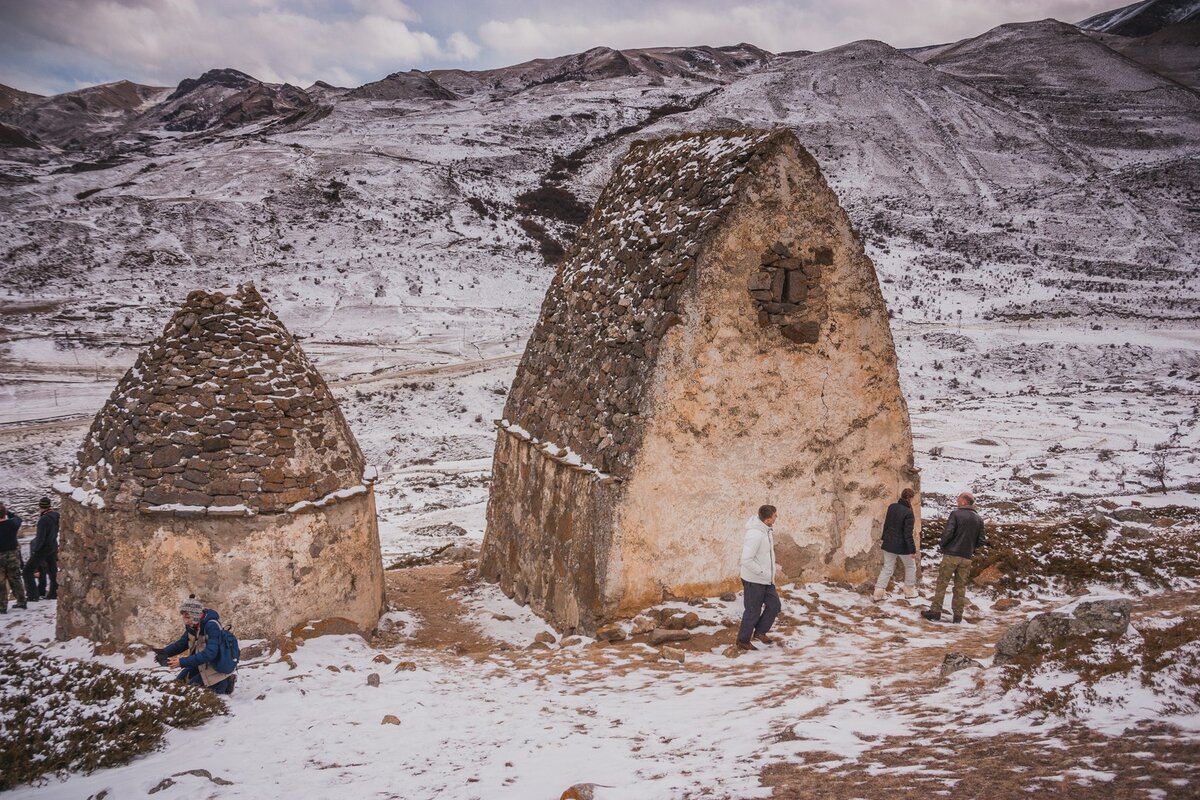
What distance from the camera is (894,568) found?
958cm

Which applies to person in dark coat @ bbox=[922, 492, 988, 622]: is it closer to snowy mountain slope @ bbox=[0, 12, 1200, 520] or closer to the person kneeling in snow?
the person kneeling in snow

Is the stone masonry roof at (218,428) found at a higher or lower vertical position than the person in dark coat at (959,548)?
higher

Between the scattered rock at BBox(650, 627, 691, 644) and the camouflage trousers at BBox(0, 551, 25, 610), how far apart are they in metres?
8.81

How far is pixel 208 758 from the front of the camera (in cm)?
559

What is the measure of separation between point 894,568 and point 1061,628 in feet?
11.4

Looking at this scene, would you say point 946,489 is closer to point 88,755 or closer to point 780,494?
point 780,494

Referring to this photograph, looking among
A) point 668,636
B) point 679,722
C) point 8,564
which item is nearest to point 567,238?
point 8,564

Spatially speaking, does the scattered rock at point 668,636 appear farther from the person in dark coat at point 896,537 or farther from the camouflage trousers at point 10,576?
the camouflage trousers at point 10,576

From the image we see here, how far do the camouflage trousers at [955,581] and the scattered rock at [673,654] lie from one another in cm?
311

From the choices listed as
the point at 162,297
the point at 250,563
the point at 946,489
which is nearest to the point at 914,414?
the point at 946,489

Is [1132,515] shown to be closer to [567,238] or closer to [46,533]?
[46,533]

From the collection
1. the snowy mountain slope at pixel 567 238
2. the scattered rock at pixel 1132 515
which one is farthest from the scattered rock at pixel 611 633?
the scattered rock at pixel 1132 515

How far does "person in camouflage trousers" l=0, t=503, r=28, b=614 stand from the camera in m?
10.6

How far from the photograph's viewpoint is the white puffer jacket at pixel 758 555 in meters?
7.38
